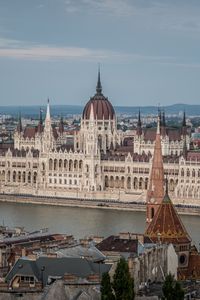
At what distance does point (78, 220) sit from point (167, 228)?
72.4 ft

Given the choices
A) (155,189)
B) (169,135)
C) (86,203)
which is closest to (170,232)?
(155,189)

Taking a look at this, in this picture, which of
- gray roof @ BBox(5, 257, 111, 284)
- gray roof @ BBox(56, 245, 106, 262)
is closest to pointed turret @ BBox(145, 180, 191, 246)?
gray roof @ BBox(56, 245, 106, 262)

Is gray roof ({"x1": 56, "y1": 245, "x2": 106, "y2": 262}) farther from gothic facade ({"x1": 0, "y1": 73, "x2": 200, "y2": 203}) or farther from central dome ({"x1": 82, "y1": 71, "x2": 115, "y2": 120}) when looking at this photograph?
central dome ({"x1": 82, "y1": 71, "x2": 115, "y2": 120})

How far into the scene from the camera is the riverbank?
180 feet

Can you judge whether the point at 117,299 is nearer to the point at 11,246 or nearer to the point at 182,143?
the point at 11,246

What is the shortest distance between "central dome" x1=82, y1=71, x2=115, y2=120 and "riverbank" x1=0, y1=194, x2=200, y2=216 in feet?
25.1

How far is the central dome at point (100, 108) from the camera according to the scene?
67.4 m

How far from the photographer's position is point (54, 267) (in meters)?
21.0

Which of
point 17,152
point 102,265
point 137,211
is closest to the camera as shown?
point 102,265

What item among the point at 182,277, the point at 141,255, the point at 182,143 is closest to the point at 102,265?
the point at 141,255

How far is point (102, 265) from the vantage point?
21828 millimetres

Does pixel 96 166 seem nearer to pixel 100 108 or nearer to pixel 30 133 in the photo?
pixel 100 108

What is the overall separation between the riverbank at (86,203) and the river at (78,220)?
1302 millimetres

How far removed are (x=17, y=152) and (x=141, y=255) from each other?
46.2 metres
